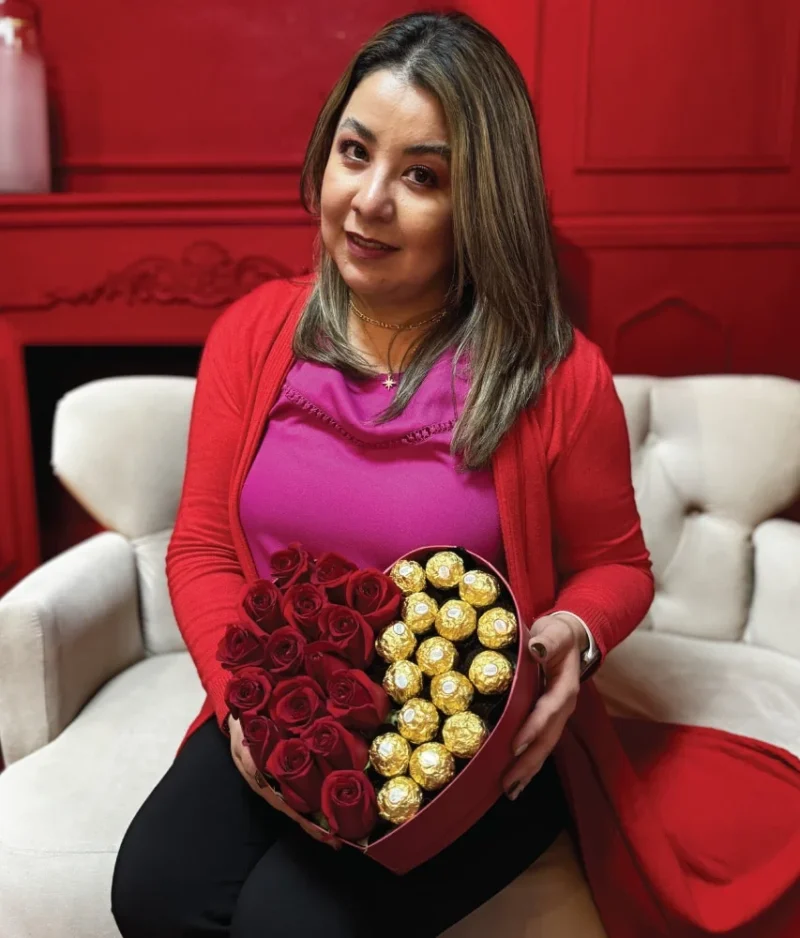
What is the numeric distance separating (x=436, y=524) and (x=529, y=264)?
32 cm

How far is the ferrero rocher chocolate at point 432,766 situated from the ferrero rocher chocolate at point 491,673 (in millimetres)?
60

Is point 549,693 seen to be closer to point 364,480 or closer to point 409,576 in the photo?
point 409,576

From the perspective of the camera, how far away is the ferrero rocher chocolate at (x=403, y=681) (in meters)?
0.71

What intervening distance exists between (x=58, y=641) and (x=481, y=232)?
0.79 metres

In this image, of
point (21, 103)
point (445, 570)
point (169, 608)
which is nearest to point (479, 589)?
point (445, 570)

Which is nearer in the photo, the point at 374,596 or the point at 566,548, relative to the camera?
the point at 374,596

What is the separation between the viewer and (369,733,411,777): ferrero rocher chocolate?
2.23 feet

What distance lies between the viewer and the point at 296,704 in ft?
2.31

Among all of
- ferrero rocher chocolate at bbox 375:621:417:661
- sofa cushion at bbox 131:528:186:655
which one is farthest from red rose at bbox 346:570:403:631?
sofa cushion at bbox 131:528:186:655

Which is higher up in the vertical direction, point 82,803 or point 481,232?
point 481,232

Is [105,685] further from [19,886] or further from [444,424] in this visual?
[444,424]

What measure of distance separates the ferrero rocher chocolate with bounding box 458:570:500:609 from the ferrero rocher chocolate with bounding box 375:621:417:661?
62mm

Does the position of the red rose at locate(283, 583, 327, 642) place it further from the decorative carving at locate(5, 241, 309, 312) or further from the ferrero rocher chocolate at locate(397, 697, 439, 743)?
the decorative carving at locate(5, 241, 309, 312)

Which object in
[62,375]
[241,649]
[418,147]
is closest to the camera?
[241,649]
